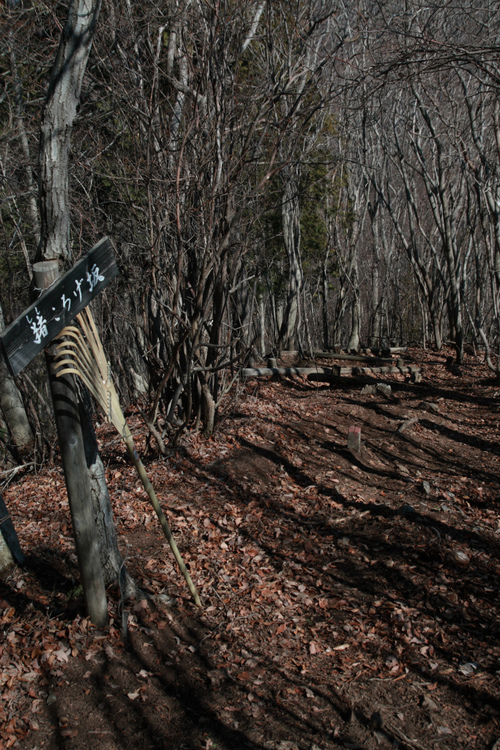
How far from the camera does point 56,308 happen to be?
279 cm

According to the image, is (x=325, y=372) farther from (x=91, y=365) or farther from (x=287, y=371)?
(x=91, y=365)

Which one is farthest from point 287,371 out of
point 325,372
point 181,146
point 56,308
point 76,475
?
point 56,308

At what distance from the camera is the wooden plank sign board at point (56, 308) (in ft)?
8.34

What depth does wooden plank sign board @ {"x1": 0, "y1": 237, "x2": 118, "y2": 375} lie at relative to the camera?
2.54 meters

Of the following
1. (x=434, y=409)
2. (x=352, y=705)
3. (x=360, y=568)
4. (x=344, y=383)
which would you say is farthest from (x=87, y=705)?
(x=344, y=383)

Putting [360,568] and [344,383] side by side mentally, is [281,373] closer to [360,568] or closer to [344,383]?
[344,383]

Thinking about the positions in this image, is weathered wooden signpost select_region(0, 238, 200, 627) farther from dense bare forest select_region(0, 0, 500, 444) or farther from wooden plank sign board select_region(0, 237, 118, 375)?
dense bare forest select_region(0, 0, 500, 444)

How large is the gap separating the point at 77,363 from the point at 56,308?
1.27 ft

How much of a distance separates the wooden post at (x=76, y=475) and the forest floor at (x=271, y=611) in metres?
0.33

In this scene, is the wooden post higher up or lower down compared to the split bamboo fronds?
lower down

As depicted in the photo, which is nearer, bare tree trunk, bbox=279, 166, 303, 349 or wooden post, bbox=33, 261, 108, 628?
wooden post, bbox=33, 261, 108, 628

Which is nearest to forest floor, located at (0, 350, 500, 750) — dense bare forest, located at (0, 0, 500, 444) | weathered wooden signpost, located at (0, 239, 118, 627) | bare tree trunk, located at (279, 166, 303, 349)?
A: weathered wooden signpost, located at (0, 239, 118, 627)

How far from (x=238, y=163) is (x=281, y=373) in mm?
6520

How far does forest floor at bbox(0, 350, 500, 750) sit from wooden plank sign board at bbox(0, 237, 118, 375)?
76.7 inches
